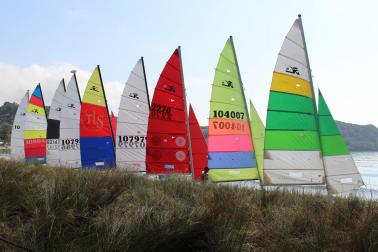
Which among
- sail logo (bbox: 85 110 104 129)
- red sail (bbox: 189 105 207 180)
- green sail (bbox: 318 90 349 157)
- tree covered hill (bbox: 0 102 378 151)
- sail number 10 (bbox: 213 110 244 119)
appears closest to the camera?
green sail (bbox: 318 90 349 157)

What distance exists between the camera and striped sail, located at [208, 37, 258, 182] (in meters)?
16.5

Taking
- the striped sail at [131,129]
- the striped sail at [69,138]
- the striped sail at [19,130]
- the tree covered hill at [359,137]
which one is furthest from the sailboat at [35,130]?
the tree covered hill at [359,137]

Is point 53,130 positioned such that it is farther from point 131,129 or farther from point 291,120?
point 291,120

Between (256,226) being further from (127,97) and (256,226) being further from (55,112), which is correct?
(55,112)

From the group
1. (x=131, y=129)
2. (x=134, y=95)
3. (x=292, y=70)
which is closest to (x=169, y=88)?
(x=134, y=95)

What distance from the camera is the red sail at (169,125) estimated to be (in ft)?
59.3

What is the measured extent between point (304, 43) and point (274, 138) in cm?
402

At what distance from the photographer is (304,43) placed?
A: 1497 cm

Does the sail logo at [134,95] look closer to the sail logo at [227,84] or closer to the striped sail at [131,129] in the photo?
the striped sail at [131,129]

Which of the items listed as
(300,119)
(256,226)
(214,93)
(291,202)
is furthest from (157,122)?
(256,226)

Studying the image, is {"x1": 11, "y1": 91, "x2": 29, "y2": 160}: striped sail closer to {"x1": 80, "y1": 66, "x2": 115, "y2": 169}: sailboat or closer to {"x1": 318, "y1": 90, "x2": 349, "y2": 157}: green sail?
{"x1": 80, "y1": 66, "x2": 115, "y2": 169}: sailboat

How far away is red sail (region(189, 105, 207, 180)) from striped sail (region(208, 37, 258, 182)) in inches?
103

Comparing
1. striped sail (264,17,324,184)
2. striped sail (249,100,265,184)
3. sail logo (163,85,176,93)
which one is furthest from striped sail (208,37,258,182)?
sail logo (163,85,176,93)

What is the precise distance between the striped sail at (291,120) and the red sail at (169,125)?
4.85 meters
